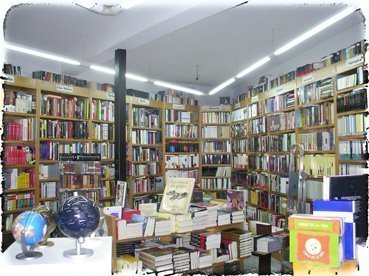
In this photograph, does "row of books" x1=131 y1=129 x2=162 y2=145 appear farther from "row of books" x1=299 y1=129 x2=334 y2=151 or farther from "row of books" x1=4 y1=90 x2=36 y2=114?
"row of books" x1=299 y1=129 x2=334 y2=151

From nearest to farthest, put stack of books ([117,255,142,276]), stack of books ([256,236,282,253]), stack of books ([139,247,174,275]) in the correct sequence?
stack of books ([117,255,142,276]) < stack of books ([139,247,174,275]) < stack of books ([256,236,282,253])

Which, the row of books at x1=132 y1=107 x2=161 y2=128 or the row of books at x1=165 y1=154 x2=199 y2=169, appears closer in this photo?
the row of books at x1=132 y1=107 x2=161 y2=128

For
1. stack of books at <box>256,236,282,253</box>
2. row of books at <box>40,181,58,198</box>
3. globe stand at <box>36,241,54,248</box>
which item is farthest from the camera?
row of books at <box>40,181,58,198</box>

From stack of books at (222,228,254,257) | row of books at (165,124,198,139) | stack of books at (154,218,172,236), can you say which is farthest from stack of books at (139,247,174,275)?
row of books at (165,124,198,139)

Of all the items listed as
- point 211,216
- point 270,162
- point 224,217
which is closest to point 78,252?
point 211,216

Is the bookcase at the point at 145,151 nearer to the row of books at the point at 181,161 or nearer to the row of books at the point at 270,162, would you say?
the row of books at the point at 181,161

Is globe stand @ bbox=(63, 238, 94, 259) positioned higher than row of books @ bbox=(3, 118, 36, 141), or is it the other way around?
row of books @ bbox=(3, 118, 36, 141)

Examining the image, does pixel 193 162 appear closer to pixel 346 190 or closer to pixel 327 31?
pixel 327 31

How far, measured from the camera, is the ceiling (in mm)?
4700

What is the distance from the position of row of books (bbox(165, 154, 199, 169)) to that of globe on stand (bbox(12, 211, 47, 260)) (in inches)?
248

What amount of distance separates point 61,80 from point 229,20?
2.96m

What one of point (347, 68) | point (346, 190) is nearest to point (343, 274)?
point (346, 190)

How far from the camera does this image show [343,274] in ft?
5.92

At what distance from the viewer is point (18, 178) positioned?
17.4 feet
